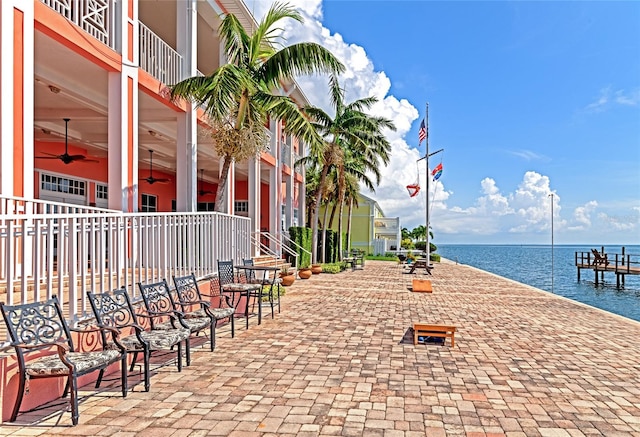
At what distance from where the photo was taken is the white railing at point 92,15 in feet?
25.0

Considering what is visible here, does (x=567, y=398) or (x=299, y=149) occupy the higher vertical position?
(x=299, y=149)

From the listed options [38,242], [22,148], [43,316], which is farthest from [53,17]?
[43,316]

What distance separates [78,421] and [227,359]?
93.6 inches

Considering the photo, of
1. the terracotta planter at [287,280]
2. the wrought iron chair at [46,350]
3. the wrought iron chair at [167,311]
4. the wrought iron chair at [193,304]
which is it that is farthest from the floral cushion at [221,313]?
the terracotta planter at [287,280]

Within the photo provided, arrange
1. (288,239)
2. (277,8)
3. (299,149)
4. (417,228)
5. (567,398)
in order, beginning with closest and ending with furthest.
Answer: (567,398), (277,8), (288,239), (299,149), (417,228)

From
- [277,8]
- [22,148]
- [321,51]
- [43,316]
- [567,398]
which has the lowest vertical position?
[567,398]

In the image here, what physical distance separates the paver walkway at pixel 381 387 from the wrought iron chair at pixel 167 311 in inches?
19.7

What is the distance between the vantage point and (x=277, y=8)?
1038cm

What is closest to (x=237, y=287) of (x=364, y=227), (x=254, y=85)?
(x=254, y=85)

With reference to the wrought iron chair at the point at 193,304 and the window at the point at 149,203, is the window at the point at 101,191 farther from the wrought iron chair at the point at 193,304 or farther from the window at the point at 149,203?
the wrought iron chair at the point at 193,304

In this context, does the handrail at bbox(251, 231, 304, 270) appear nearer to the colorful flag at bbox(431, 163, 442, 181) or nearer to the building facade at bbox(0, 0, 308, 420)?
the building facade at bbox(0, 0, 308, 420)

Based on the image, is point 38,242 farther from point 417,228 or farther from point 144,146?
point 417,228

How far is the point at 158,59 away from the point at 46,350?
8110mm

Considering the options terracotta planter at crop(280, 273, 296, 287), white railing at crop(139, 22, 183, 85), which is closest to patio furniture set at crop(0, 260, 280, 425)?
white railing at crop(139, 22, 183, 85)
